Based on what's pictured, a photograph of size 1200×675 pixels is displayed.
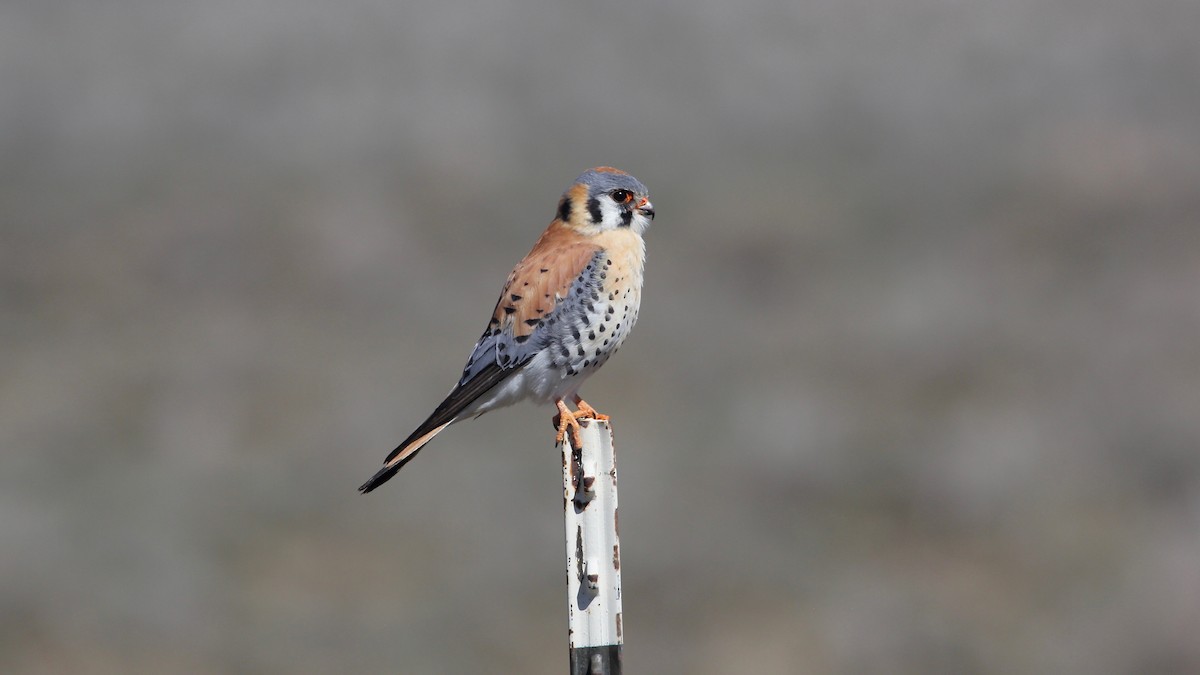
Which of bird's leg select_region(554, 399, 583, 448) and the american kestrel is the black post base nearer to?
bird's leg select_region(554, 399, 583, 448)

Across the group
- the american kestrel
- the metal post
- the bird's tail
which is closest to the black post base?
the metal post

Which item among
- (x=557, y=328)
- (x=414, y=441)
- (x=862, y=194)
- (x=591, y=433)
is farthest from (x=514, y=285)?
(x=862, y=194)

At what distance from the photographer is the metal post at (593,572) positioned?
12.3 ft

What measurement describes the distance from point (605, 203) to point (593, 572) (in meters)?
1.62

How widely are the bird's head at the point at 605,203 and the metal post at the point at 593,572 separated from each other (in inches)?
54.0

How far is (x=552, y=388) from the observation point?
4.89 meters

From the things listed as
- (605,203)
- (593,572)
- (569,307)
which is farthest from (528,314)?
(593,572)

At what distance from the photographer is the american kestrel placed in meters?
4.80

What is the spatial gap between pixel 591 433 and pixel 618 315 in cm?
98

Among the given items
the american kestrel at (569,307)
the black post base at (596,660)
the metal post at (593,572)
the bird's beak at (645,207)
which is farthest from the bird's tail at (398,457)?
the bird's beak at (645,207)

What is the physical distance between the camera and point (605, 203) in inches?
195

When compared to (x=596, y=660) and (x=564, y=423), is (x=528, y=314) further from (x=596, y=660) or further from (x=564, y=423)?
(x=596, y=660)

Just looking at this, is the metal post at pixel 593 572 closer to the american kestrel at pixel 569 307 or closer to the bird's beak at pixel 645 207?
the american kestrel at pixel 569 307

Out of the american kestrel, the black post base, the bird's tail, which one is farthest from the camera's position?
the american kestrel
